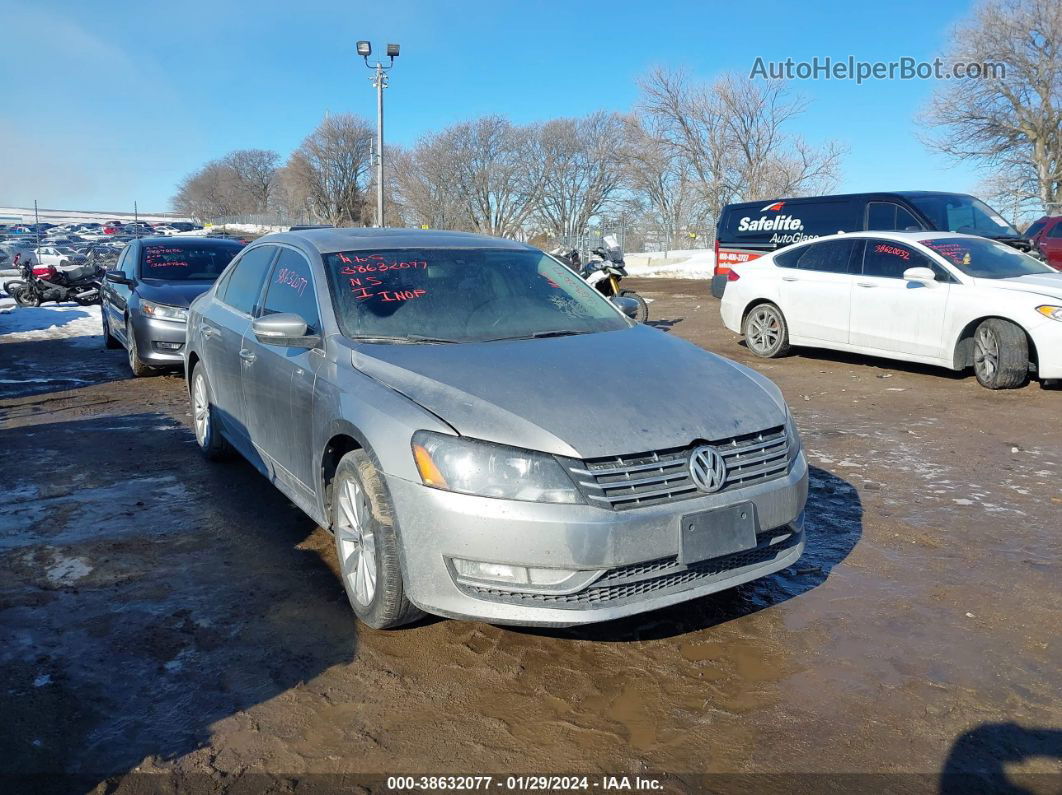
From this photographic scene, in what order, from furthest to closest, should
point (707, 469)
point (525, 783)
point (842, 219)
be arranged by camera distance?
point (842, 219)
point (707, 469)
point (525, 783)

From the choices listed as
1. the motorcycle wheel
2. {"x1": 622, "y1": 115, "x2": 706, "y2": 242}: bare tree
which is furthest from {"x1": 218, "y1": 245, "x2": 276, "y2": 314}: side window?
{"x1": 622, "y1": 115, "x2": 706, "y2": 242}: bare tree

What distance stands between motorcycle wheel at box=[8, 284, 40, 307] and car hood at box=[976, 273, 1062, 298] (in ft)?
60.2

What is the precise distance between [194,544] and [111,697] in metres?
1.50

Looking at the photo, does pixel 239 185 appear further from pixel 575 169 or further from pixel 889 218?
pixel 889 218

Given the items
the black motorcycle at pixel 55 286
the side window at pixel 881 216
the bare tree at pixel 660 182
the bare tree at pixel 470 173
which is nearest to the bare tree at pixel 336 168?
the bare tree at pixel 470 173

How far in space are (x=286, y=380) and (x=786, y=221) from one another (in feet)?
36.5

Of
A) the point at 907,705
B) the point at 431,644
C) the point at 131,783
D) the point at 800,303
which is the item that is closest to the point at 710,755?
the point at 907,705

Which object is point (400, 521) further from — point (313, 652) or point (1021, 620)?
point (1021, 620)

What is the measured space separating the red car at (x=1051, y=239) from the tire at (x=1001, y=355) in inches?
418

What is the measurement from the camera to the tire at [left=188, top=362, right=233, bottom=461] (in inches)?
225

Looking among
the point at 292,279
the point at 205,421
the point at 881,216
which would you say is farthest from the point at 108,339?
the point at 881,216

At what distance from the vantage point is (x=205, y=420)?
5941mm

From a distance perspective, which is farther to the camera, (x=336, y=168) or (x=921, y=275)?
(x=336, y=168)

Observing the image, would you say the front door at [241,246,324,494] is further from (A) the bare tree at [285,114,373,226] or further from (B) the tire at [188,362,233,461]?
(A) the bare tree at [285,114,373,226]
